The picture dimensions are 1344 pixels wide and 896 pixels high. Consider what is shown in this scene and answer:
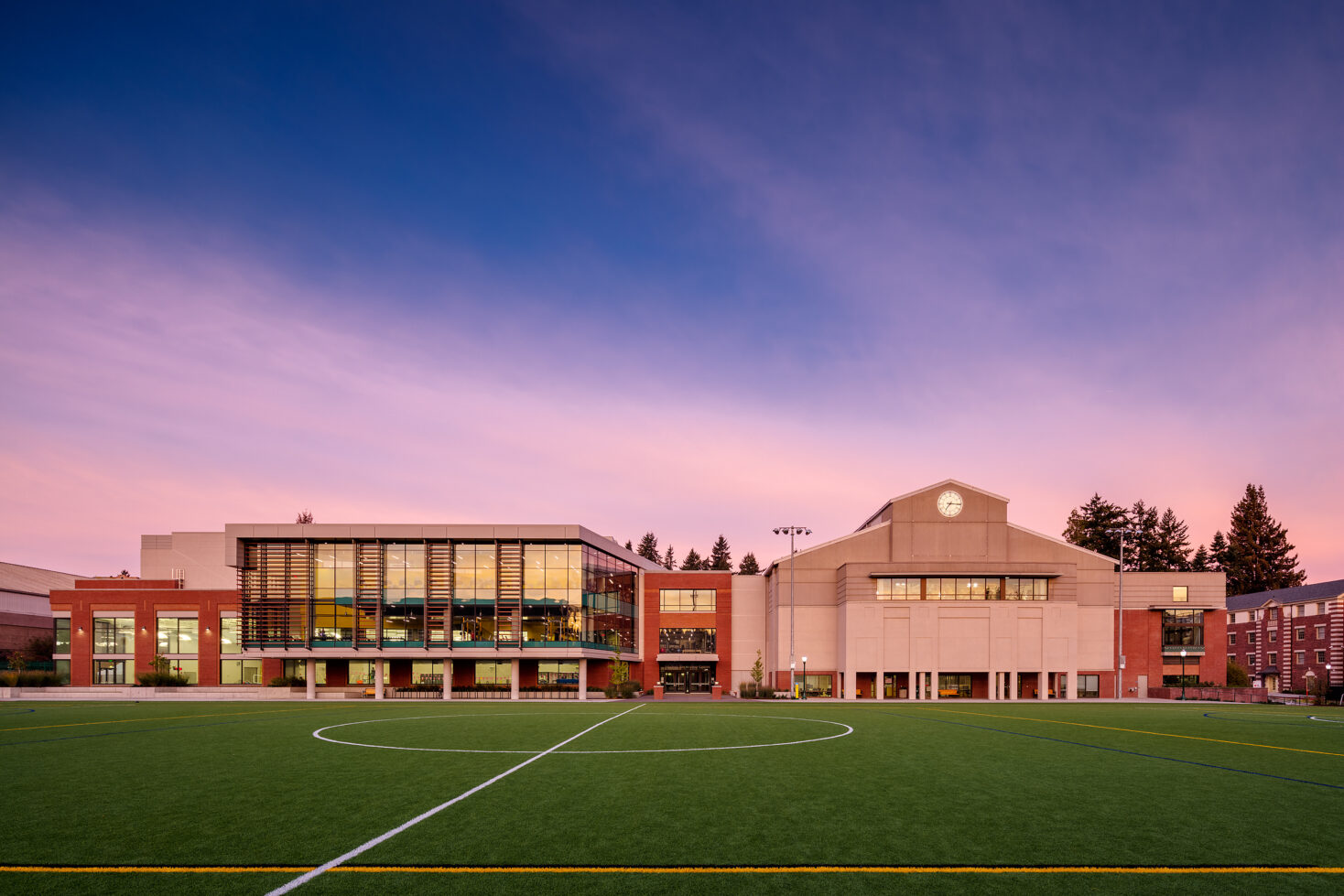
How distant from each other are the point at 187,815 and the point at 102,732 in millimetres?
19429

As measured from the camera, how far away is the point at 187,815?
12.2m

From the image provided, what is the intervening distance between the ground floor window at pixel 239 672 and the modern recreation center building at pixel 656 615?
135mm

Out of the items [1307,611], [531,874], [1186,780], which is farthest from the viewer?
[1307,611]

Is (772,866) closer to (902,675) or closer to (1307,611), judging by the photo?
(902,675)

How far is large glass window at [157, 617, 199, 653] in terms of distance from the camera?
74.0 metres

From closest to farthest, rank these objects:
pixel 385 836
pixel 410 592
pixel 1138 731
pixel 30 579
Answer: pixel 385 836
pixel 1138 731
pixel 410 592
pixel 30 579

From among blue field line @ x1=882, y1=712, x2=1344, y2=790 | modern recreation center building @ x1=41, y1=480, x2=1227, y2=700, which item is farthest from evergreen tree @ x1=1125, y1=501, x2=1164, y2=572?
blue field line @ x1=882, y1=712, x2=1344, y2=790

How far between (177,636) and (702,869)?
3201 inches

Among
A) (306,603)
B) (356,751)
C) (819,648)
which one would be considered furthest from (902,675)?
(356,751)

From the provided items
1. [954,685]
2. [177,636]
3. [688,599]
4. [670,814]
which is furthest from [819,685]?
[670,814]

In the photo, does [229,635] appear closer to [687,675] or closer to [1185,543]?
[687,675]

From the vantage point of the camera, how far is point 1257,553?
122875 millimetres

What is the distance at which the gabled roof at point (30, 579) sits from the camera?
337 ft

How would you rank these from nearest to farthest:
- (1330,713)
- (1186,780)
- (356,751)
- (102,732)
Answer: (1186,780)
(356,751)
(102,732)
(1330,713)
